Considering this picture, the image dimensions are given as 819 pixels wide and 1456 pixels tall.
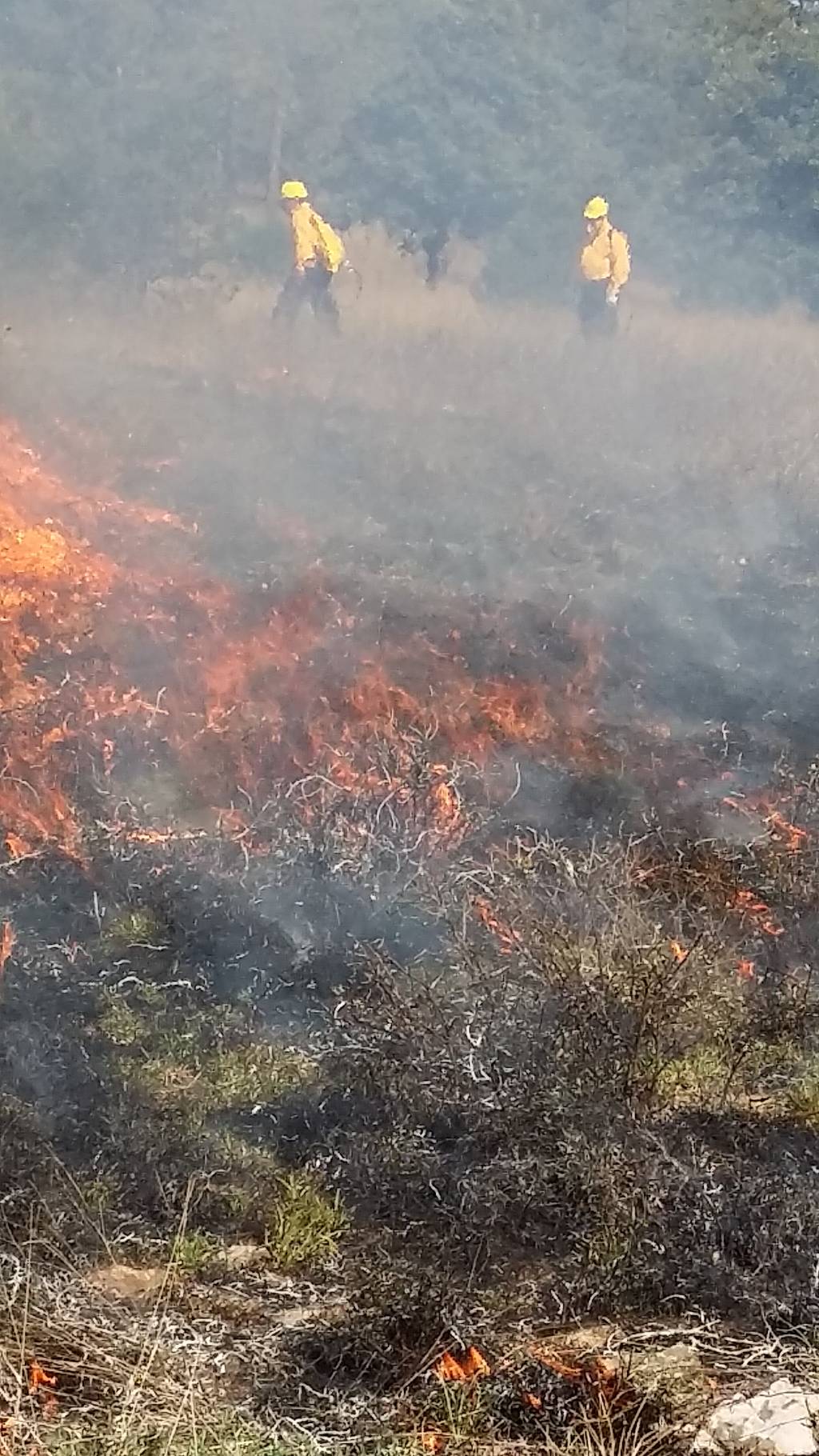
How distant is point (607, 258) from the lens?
259 cm

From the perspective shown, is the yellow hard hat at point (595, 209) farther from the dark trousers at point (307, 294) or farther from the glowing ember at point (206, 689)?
the glowing ember at point (206, 689)

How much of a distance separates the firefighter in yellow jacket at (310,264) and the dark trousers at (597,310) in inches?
19.9

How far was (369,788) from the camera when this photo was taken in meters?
2.39

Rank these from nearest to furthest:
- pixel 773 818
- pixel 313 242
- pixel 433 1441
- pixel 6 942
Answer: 1. pixel 433 1441
2. pixel 6 942
3. pixel 773 818
4. pixel 313 242

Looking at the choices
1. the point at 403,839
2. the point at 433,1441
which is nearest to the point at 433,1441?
the point at 433,1441

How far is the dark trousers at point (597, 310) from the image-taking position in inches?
102

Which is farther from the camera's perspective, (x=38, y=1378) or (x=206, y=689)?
(x=206, y=689)

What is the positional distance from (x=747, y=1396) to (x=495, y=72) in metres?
2.53

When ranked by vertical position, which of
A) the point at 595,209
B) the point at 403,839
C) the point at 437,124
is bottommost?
the point at 403,839

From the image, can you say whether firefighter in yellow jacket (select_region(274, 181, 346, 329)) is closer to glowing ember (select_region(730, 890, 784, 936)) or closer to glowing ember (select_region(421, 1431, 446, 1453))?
glowing ember (select_region(730, 890, 784, 936))

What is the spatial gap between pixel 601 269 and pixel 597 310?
3.2 inches

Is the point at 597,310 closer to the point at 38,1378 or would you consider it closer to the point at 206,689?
the point at 206,689

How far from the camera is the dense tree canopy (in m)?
2.46

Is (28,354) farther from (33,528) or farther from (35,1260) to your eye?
(35,1260)
